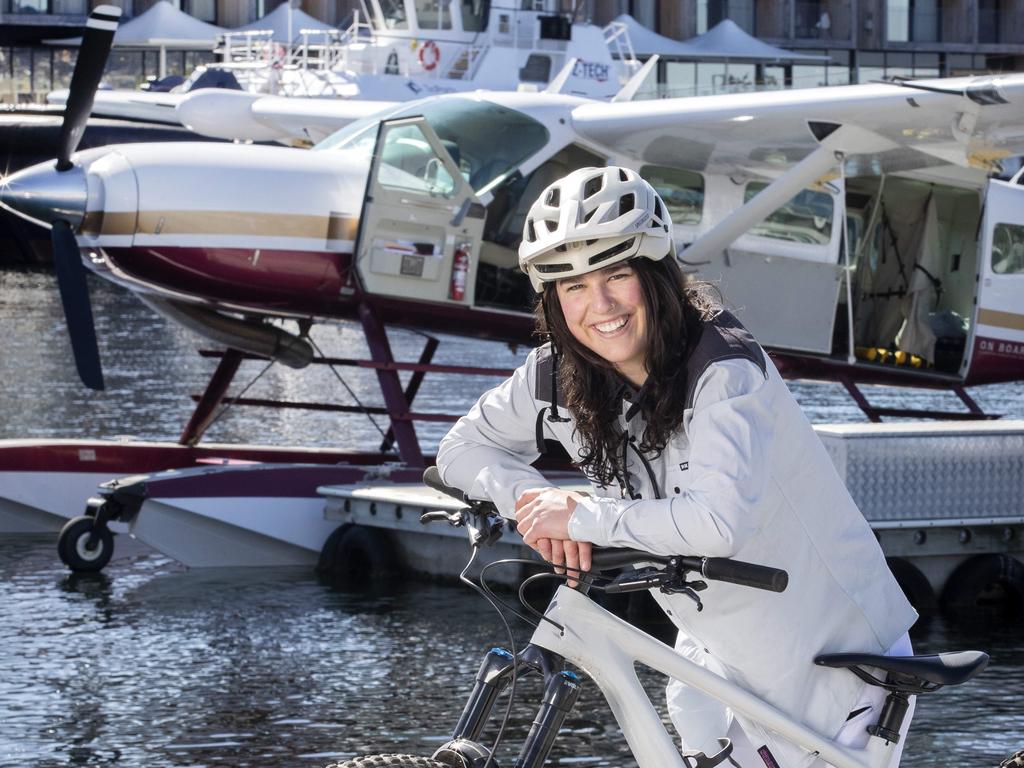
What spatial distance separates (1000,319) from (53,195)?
6.68m

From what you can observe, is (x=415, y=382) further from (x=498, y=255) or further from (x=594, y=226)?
(x=594, y=226)

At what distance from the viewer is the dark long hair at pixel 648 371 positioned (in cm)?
283

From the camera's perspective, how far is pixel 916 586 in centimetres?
825

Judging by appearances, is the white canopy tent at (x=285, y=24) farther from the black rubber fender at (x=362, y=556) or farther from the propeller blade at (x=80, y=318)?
the black rubber fender at (x=362, y=556)

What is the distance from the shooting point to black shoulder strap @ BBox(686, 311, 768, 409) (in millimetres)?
2750

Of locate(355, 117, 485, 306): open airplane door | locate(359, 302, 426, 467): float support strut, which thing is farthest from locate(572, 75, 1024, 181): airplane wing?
locate(359, 302, 426, 467): float support strut

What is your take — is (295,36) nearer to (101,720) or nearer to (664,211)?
(101,720)

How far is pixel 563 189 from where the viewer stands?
291 cm

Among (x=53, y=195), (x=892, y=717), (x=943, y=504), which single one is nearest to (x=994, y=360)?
(x=943, y=504)

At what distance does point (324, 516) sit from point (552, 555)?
674 cm

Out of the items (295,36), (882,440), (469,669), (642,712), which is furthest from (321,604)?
(295,36)

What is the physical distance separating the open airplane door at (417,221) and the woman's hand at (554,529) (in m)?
7.59

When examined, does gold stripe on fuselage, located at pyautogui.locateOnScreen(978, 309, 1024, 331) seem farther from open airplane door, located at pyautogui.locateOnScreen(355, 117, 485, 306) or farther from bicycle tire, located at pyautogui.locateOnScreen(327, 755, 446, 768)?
bicycle tire, located at pyautogui.locateOnScreen(327, 755, 446, 768)

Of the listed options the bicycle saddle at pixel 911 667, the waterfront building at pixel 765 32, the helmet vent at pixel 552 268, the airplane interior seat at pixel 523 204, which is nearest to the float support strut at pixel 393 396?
the airplane interior seat at pixel 523 204
